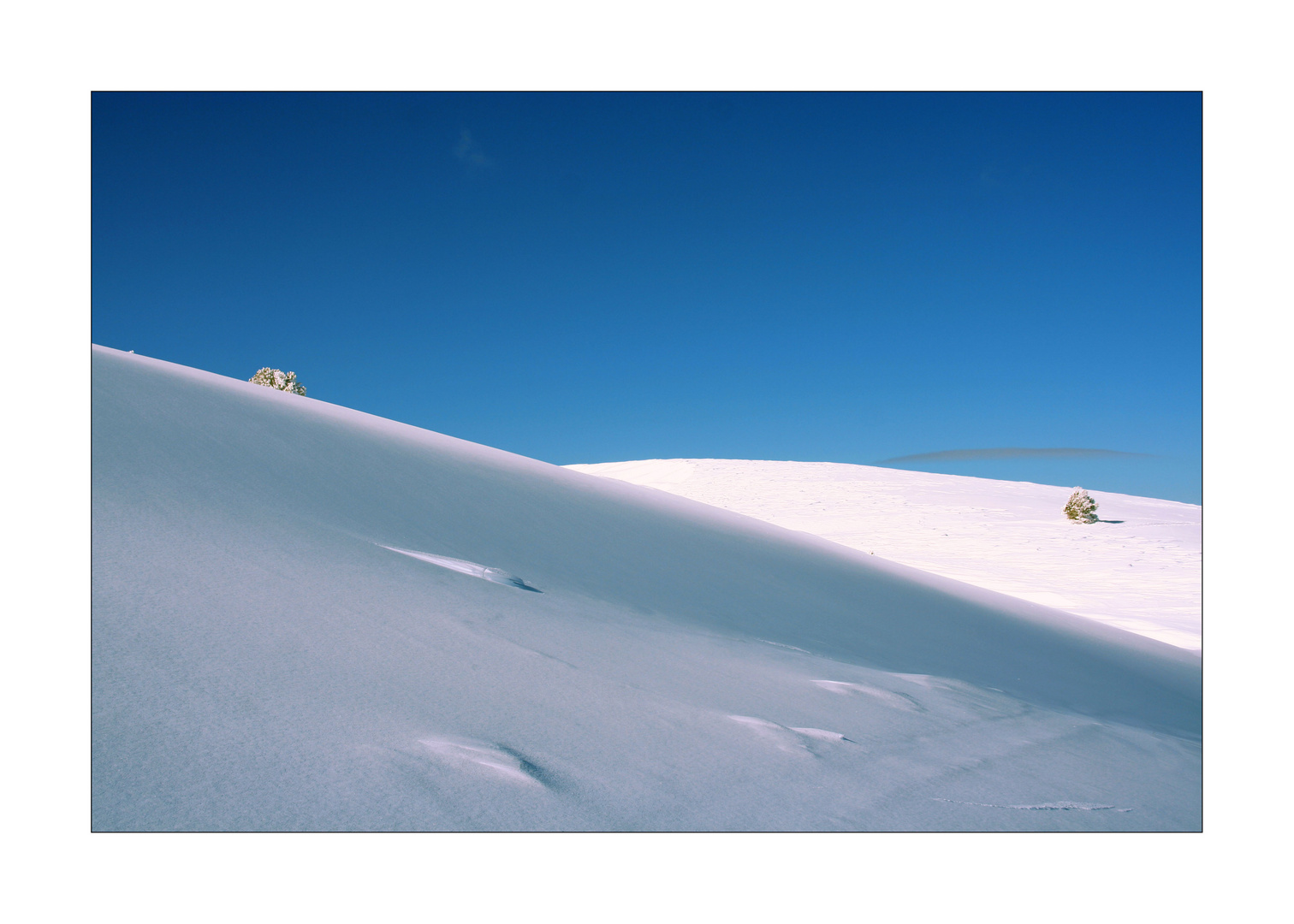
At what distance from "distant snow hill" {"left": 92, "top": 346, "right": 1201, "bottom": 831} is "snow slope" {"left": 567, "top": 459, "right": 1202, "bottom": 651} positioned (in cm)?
585

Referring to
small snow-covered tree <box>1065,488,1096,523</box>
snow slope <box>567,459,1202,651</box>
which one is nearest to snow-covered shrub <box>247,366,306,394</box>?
snow slope <box>567,459,1202,651</box>

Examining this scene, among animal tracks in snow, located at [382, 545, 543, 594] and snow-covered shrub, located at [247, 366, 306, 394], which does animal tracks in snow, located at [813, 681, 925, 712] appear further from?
snow-covered shrub, located at [247, 366, 306, 394]

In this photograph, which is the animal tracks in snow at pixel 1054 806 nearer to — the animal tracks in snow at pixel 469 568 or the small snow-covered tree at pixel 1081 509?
the animal tracks in snow at pixel 469 568

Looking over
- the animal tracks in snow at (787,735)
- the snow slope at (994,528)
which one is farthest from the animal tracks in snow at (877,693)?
the snow slope at (994,528)

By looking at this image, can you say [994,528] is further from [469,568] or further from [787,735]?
[787,735]

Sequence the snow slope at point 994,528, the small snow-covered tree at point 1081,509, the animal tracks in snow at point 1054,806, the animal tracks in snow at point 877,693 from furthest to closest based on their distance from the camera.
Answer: the small snow-covered tree at point 1081,509, the snow slope at point 994,528, the animal tracks in snow at point 877,693, the animal tracks in snow at point 1054,806

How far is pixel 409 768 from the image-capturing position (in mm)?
1355

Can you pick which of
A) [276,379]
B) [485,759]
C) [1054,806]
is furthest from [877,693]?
[276,379]

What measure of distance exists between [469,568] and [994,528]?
15.4 metres

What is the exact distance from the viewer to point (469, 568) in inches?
110

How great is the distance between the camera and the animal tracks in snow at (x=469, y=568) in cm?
274

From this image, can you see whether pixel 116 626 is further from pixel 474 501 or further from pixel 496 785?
pixel 474 501

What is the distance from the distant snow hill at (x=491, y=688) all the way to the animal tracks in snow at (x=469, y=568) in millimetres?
22

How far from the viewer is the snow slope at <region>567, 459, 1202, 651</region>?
31.6 feet
